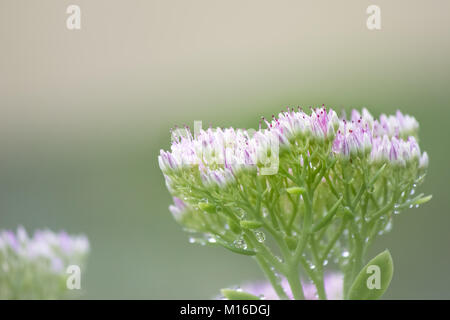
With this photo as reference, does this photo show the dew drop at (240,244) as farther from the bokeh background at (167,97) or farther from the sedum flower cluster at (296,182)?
the bokeh background at (167,97)

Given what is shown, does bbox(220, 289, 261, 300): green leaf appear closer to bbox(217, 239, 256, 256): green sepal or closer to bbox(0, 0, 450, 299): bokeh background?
bbox(217, 239, 256, 256): green sepal

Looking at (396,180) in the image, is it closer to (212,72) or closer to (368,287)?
(368,287)

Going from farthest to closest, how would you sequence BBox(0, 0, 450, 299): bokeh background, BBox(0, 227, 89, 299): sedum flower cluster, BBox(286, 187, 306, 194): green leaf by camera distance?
BBox(0, 0, 450, 299): bokeh background < BBox(0, 227, 89, 299): sedum flower cluster < BBox(286, 187, 306, 194): green leaf

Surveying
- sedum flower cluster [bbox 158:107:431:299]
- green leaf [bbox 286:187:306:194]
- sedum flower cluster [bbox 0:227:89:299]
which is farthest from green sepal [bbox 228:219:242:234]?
sedum flower cluster [bbox 0:227:89:299]

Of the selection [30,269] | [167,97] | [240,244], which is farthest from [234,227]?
[167,97]

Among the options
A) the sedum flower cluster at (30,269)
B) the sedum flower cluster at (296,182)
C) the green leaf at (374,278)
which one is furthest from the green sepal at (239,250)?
the sedum flower cluster at (30,269)
